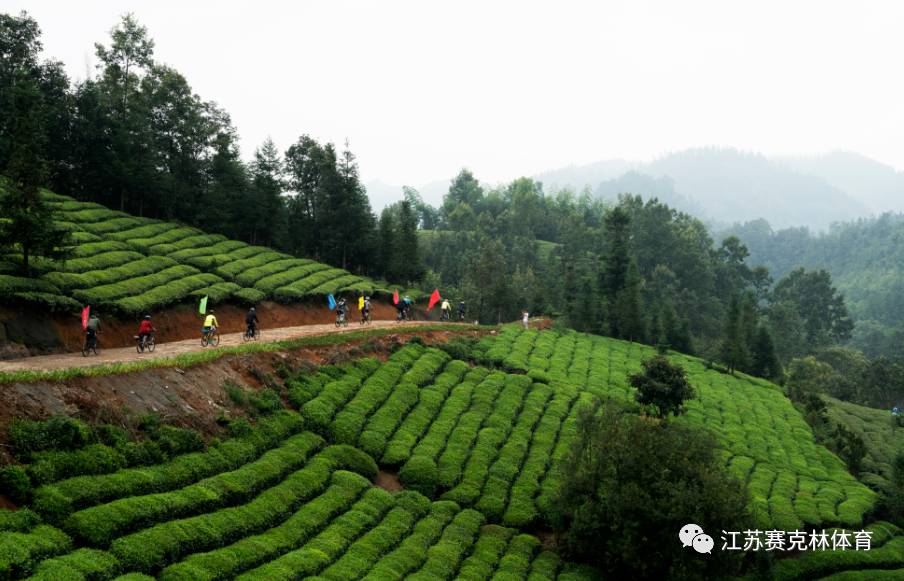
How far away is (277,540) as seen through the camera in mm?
20344

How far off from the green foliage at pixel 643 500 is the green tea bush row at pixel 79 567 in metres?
17.0

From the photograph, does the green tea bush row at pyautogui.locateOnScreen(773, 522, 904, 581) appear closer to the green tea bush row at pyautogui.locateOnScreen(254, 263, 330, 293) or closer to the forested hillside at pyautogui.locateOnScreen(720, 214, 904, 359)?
the green tea bush row at pyautogui.locateOnScreen(254, 263, 330, 293)

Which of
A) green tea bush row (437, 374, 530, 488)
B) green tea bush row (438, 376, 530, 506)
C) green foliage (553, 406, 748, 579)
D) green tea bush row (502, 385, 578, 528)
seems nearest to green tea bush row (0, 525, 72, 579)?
green tea bush row (438, 376, 530, 506)

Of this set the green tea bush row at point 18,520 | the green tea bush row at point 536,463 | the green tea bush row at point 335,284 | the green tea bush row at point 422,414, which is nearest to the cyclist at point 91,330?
the green tea bush row at point 422,414

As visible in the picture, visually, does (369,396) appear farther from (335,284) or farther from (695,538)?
(335,284)

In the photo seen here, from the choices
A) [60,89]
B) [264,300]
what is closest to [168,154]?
[60,89]

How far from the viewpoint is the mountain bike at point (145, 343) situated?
30750 millimetres

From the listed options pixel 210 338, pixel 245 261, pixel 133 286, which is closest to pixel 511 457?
pixel 210 338

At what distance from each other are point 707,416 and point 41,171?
140 feet

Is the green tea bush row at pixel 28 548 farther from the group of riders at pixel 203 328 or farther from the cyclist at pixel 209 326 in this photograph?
the cyclist at pixel 209 326

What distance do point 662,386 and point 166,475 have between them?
1071 inches

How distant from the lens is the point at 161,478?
2025 centimetres

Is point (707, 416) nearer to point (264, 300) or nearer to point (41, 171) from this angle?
point (264, 300)

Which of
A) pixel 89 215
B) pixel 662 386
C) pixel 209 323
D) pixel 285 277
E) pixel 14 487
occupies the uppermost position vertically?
pixel 89 215
